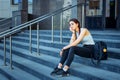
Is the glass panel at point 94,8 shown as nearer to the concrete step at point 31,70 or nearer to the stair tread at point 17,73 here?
the concrete step at point 31,70

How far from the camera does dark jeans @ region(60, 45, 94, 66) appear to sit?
6039 mm

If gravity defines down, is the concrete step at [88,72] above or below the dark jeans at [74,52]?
below

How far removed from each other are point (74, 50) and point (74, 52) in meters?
0.04

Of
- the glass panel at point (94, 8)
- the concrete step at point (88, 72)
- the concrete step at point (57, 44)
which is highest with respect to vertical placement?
the glass panel at point (94, 8)

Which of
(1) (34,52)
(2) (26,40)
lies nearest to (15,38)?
(2) (26,40)

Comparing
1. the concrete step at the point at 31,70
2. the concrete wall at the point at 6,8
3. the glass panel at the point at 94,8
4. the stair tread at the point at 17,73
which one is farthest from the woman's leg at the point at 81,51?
the concrete wall at the point at 6,8

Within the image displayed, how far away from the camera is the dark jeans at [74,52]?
19.8 feet

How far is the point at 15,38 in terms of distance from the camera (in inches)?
495

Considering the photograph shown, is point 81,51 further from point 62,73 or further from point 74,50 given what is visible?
point 62,73

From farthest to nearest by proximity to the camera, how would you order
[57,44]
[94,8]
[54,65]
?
1. [94,8]
2. [57,44]
3. [54,65]

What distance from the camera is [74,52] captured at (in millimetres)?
6184

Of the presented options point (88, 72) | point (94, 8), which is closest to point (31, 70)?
point (88, 72)

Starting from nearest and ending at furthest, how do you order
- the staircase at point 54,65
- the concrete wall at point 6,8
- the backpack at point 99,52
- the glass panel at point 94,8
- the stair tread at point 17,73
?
the staircase at point 54,65 → the backpack at point 99,52 → the stair tread at point 17,73 → the glass panel at point 94,8 → the concrete wall at point 6,8

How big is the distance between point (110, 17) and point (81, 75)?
6.69 metres
